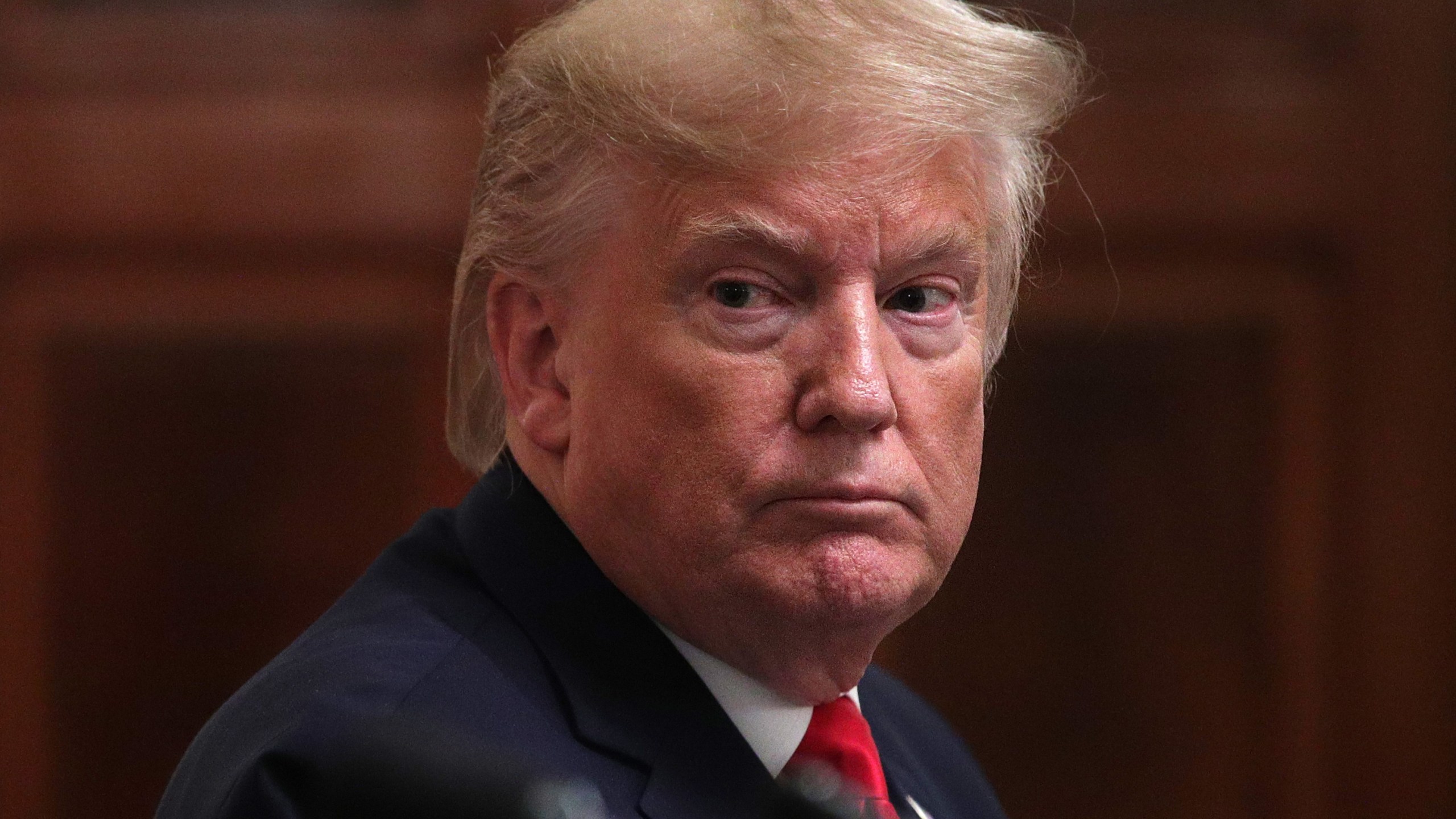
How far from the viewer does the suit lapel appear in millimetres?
1389

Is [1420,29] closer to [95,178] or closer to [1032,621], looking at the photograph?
[1032,621]

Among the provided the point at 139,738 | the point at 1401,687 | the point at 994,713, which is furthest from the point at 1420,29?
the point at 139,738

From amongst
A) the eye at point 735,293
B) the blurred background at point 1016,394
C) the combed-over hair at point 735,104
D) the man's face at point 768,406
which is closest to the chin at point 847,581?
the man's face at point 768,406

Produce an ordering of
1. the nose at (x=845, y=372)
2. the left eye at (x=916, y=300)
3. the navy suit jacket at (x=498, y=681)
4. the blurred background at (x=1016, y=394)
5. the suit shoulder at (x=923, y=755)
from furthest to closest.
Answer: the blurred background at (x=1016, y=394)
the suit shoulder at (x=923, y=755)
the left eye at (x=916, y=300)
the nose at (x=845, y=372)
the navy suit jacket at (x=498, y=681)

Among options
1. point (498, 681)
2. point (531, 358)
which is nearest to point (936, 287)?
point (531, 358)

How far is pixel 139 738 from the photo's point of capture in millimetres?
3338

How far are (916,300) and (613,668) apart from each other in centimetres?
43

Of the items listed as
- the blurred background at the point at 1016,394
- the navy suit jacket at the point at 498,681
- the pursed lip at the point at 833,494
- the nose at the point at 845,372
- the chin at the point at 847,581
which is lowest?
the blurred background at the point at 1016,394

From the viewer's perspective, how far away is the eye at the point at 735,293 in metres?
1.43

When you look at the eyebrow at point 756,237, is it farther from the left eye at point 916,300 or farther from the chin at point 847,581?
the chin at point 847,581

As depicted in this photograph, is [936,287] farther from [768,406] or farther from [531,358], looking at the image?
[531,358]

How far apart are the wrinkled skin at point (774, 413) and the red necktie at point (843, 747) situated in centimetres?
6

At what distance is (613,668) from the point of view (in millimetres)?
1447

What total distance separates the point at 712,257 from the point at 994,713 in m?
2.33
